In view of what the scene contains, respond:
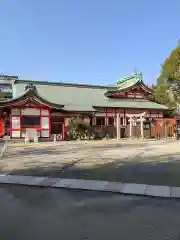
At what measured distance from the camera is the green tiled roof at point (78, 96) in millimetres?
35562

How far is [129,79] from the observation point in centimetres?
4459

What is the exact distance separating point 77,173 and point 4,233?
5.64 meters

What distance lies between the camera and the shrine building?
31219 mm

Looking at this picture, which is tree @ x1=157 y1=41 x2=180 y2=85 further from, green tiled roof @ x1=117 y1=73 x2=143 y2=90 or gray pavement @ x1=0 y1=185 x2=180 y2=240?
gray pavement @ x1=0 y1=185 x2=180 y2=240

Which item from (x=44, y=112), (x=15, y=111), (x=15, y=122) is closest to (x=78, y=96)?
(x=44, y=112)

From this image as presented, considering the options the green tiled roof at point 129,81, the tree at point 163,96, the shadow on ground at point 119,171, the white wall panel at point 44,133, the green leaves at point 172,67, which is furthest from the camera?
the green tiled roof at point 129,81

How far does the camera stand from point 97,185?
838 cm

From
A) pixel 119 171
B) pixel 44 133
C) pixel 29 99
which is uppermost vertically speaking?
pixel 29 99

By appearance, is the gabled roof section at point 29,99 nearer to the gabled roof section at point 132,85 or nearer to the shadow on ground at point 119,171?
the gabled roof section at point 132,85

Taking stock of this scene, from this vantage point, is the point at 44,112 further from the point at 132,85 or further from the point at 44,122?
the point at 132,85

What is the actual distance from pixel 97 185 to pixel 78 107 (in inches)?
1029

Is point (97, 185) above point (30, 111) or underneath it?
underneath

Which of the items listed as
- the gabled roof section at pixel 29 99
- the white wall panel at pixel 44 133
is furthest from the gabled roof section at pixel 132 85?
the white wall panel at pixel 44 133

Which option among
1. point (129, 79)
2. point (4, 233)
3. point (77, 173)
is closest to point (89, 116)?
point (129, 79)
